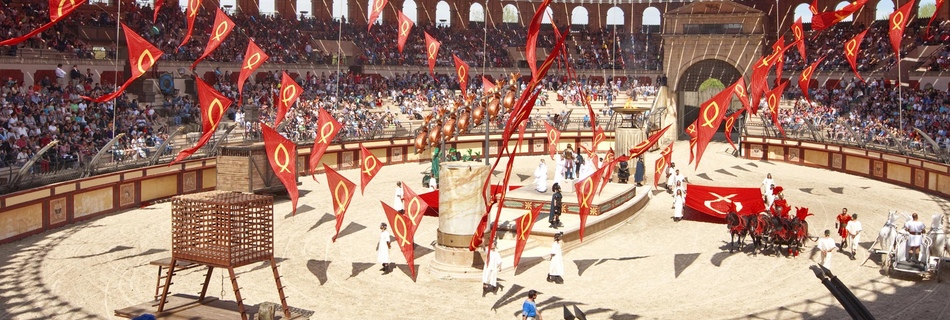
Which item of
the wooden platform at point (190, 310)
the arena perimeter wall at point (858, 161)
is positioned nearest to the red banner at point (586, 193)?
the wooden platform at point (190, 310)

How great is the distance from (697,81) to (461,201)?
41.9 meters

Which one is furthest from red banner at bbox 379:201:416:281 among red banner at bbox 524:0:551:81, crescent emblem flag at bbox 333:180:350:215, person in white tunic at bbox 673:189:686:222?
person in white tunic at bbox 673:189:686:222

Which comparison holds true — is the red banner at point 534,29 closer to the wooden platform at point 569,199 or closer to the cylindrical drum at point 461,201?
the cylindrical drum at point 461,201

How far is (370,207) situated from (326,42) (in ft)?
102

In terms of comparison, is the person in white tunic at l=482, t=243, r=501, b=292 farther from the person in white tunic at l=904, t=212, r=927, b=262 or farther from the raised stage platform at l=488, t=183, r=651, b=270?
the person in white tunic at l=904, t=212, r=927, b=262

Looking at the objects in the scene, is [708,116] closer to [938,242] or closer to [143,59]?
[938,242]

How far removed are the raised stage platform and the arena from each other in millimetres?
150

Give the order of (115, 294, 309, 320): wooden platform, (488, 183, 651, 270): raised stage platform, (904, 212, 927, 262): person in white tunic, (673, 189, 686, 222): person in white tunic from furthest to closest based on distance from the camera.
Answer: (673, 189, 686, 222): person in white tunic
(488, 183, 651, 270): raised stage platform
(904, 212, 927, 262): person in white tunic
(115, 294, 309, 320): wooden platform

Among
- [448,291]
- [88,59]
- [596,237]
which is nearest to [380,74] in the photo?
[88,59]

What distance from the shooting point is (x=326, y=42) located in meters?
60.1

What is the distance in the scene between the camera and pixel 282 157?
20938mm

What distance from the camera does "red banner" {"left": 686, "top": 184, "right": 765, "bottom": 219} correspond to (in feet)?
85.8

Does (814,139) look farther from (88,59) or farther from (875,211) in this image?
(88,59)

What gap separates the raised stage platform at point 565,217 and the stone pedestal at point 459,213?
124 cm
